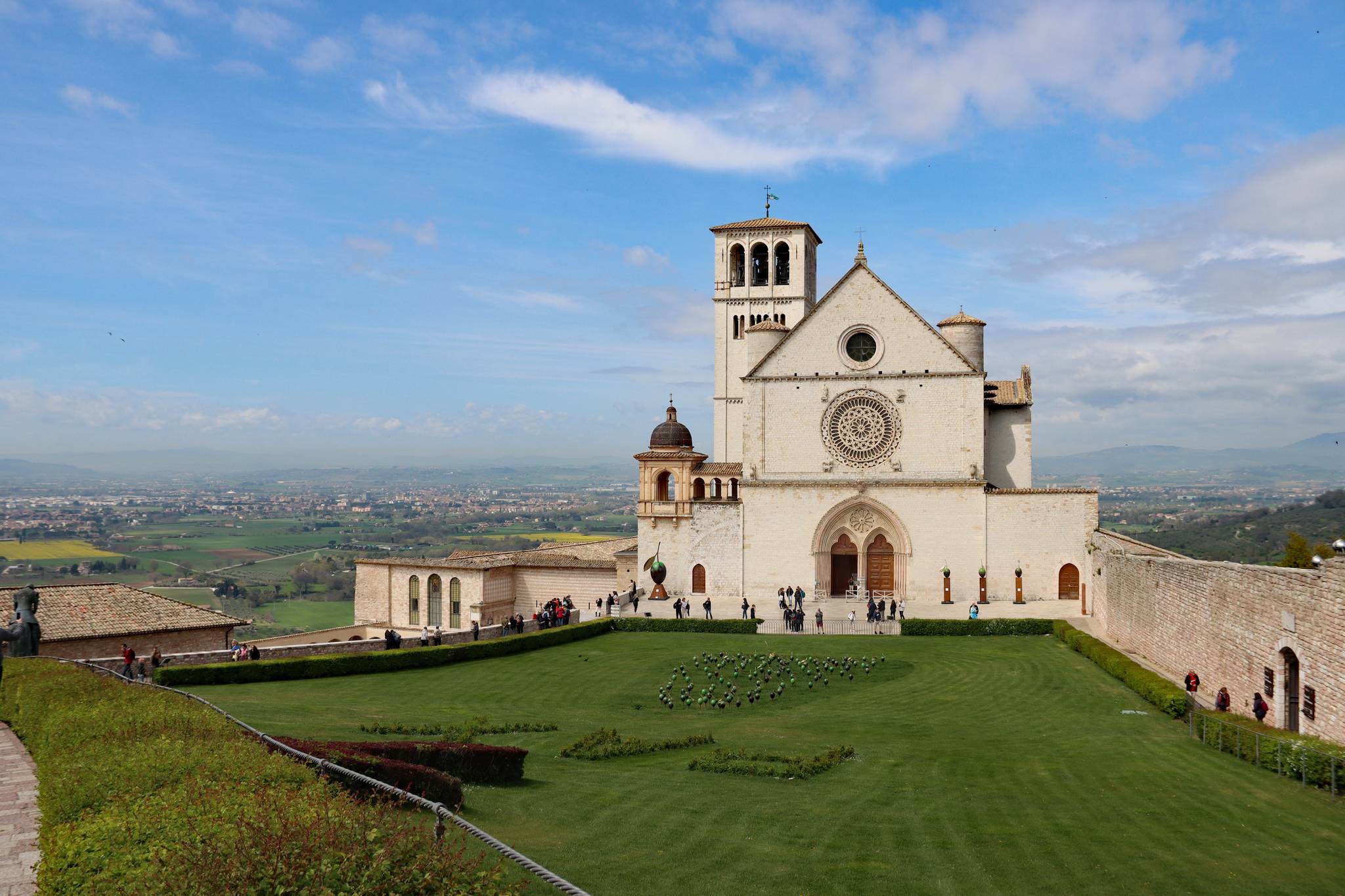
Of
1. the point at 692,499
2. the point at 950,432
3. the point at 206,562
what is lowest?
the point at 206,562

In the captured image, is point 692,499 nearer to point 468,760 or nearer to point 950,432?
point 950,432

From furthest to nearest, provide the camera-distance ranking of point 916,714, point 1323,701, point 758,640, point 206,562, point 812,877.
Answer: point 206,562
point 758,640
point 916,714
point 1323,701
point 812,877

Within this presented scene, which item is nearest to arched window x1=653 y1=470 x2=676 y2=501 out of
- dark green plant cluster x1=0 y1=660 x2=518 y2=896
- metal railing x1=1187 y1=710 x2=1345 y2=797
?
metal railing x1=1187 y1=710 x2=1345 y2=797

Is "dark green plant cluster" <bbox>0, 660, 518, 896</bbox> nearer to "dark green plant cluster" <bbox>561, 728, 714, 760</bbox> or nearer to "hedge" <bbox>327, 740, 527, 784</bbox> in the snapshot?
"hedge" <bbox>327, 740, 527, 784</bbox>

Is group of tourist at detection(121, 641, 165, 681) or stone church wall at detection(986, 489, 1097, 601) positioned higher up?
stone church wall at detection(986, 489, 1097, 601)

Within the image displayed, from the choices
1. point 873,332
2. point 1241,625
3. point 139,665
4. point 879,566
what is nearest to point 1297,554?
point 879,566

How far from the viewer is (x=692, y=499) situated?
45.2m

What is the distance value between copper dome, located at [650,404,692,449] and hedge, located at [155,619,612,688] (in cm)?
1228

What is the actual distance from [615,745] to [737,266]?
4061cm

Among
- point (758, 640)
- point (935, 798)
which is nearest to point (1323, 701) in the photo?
point (935, 798)

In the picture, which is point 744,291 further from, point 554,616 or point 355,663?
point 355,663

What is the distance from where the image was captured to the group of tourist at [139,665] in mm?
23614

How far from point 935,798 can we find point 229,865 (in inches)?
405

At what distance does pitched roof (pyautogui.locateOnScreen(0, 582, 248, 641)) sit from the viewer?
2730 cm
